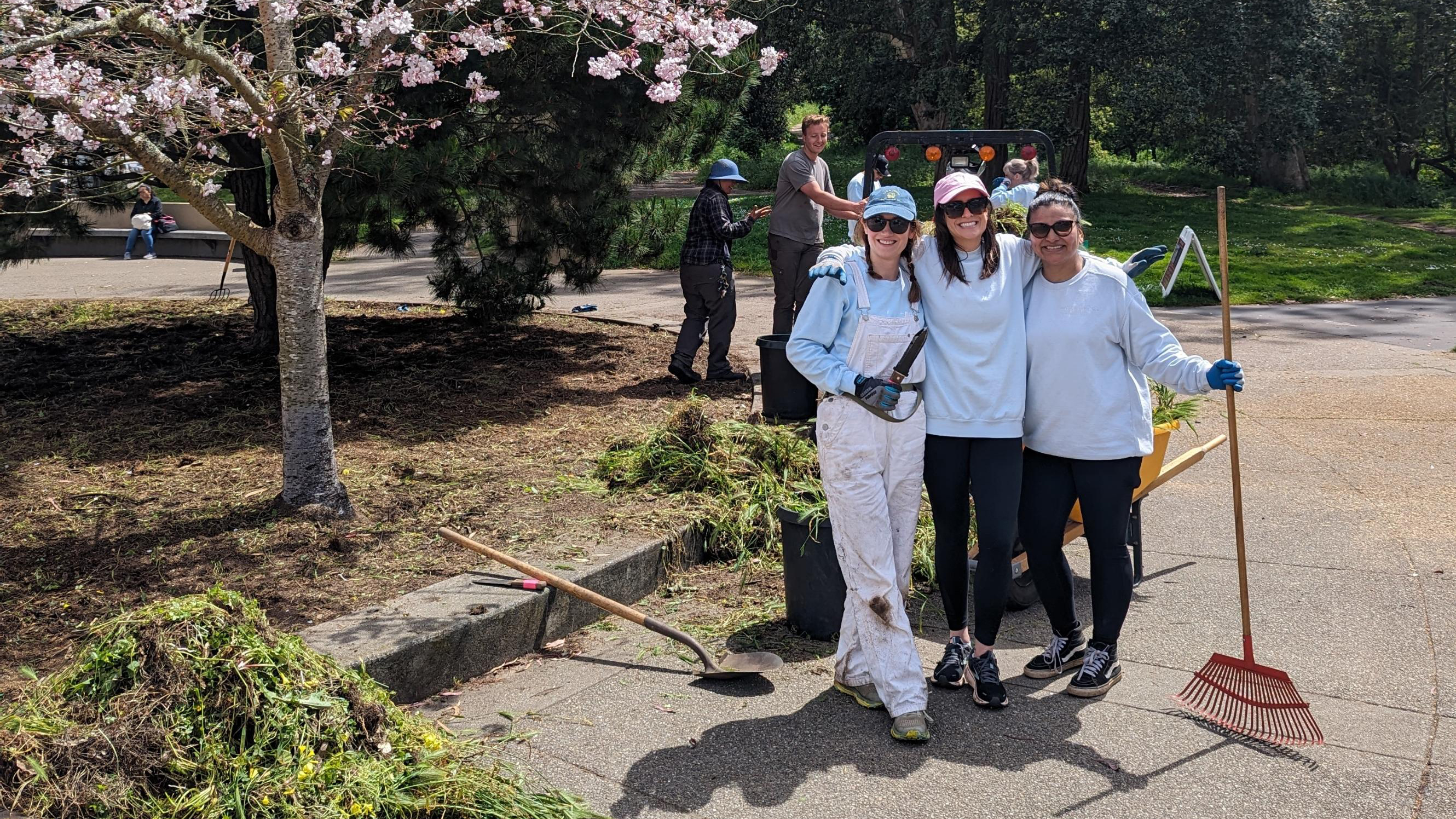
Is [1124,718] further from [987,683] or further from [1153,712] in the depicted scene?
[987,683]

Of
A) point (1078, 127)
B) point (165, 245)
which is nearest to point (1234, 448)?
point (165, 245)

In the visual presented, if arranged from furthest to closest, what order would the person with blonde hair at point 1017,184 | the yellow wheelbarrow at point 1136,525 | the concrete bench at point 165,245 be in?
the concrete bench at point 165,245 → the person with blonde hair at point 1017,184 → the yellow wheelbarrow at point 1136,525

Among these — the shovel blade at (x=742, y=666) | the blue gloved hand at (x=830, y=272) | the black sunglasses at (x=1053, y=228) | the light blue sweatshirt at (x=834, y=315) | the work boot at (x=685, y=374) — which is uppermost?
the black sunglasses at (x=1053, y=228)

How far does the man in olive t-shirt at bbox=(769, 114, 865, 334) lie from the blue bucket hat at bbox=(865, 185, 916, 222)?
4.86m

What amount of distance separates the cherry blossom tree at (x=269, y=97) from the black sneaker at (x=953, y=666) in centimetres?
296

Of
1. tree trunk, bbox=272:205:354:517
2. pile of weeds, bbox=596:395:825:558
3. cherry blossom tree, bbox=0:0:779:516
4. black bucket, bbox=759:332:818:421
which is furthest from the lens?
black bucket, bbox=759:332:818:421

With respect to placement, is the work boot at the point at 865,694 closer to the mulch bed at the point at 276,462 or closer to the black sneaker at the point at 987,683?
the black sneaker at the point at 987,683

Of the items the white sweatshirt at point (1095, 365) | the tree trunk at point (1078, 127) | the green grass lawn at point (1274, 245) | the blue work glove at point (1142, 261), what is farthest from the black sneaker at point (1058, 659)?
the tree trunk at point (1078, 127)

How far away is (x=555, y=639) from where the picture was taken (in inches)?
199

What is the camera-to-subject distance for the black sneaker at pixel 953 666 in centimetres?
446

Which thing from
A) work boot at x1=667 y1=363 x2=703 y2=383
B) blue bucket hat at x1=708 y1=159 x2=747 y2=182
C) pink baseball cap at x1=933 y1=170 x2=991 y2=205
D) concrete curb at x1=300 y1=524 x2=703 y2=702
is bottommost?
concrete curb at x1=300 y1=524 x2=703 y2=702

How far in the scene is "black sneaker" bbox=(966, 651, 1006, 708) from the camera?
430 cm

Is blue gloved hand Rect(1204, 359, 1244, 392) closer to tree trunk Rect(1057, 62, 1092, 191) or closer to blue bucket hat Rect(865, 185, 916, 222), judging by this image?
blue bucket hat Rect(865, 185, 916, 222)

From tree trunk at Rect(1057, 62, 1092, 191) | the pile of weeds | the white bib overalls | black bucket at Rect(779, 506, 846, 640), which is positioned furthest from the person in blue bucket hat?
tree trunk at Rect(1057, 62, 1092, 191)
